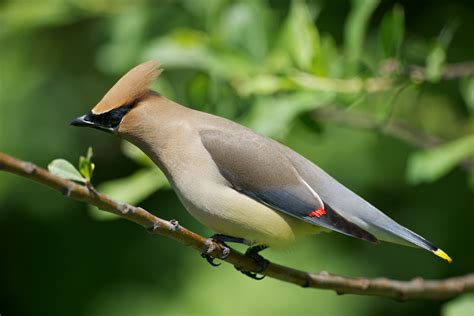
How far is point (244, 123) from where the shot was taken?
3455mm

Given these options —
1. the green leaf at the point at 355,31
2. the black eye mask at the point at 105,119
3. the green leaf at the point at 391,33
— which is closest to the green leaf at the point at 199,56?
the green leaf at the point at 355,31

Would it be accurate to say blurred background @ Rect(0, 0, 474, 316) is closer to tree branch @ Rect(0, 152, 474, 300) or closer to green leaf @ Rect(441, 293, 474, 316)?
green leaf @ Rect(441, 293, 474, 316)

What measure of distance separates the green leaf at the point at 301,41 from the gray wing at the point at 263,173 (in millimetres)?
495

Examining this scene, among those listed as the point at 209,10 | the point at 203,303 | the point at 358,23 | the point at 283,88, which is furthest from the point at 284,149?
the point at 203,303

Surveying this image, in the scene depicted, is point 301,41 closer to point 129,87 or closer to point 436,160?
point 436,160

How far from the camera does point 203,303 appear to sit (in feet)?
15.3

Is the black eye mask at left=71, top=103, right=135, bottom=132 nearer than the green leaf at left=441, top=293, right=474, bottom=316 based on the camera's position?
Yes

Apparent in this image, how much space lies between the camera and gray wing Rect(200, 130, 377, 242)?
3.00 metres

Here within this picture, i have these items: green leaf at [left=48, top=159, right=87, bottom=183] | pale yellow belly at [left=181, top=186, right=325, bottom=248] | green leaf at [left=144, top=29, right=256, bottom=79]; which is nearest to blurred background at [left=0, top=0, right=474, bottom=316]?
green leaf at [left=144, top=29, right=256, bottom=79]

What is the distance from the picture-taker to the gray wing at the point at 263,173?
9.86 feet

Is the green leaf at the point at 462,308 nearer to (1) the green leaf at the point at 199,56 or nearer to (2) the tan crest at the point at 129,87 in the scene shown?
(1) the green leaf at the point at 199,56

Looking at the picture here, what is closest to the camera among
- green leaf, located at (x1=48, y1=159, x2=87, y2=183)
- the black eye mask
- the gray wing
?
green leaf, located at (x1=48, y1=159, x2=87, y2=183)

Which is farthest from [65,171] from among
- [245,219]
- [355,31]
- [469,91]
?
[469,91]

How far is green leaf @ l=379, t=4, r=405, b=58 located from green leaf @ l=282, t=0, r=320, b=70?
0.81 ft
